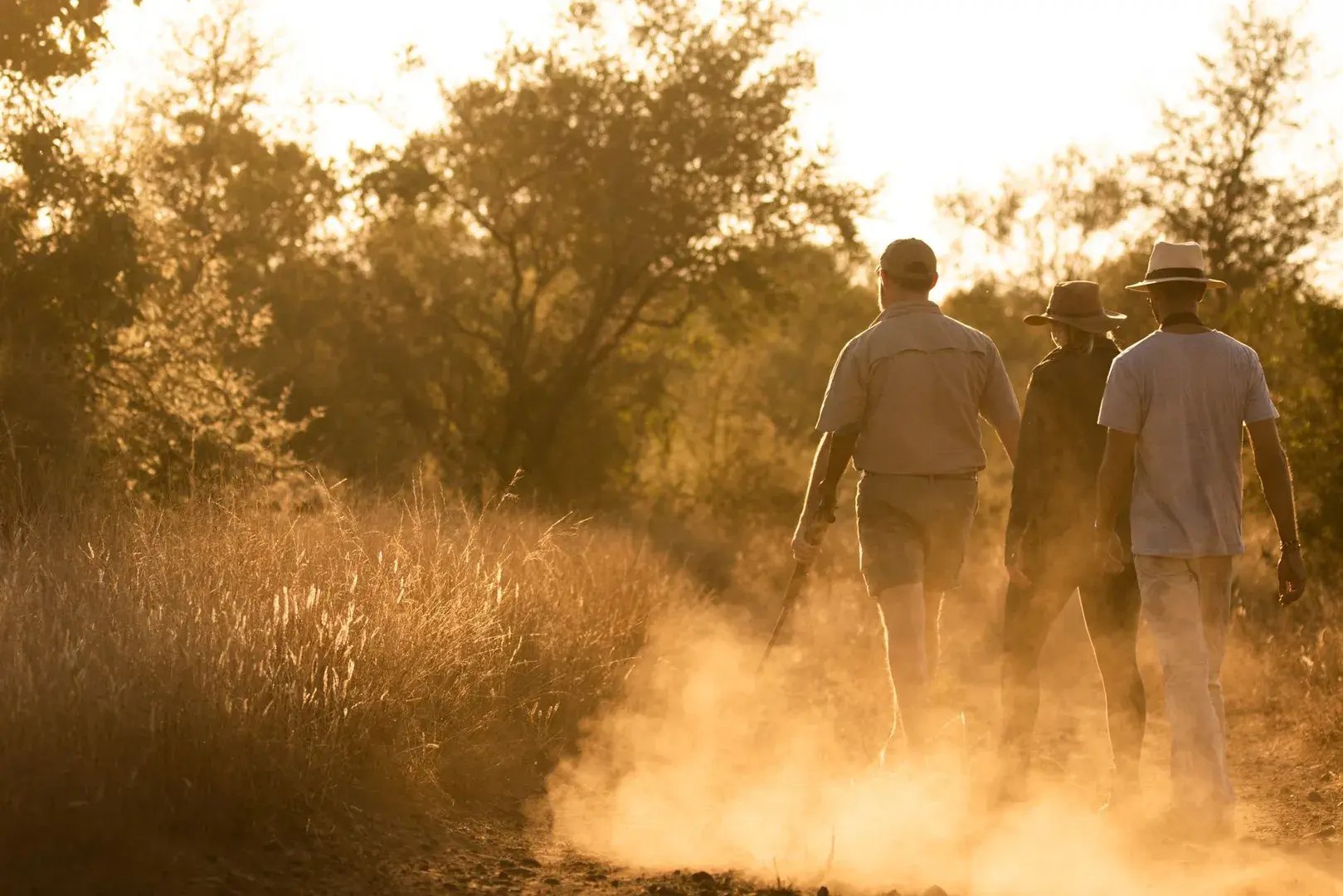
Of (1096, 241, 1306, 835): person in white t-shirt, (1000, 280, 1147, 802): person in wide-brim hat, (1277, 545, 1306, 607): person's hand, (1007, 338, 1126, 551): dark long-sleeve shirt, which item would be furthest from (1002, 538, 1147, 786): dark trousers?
(1277, 545, 1306, 607): person's hand

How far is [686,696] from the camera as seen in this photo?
1026cm

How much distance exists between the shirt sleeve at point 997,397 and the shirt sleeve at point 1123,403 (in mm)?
649

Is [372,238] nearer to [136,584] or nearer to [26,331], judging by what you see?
[26,331]

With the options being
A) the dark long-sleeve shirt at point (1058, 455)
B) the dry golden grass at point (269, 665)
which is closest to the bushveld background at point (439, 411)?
the dry golden grass at point (269, 665)

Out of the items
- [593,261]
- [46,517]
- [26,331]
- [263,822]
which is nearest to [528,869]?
[263,822]

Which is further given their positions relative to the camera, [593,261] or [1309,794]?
[593,261]

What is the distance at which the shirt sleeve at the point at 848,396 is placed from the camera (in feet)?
23.6

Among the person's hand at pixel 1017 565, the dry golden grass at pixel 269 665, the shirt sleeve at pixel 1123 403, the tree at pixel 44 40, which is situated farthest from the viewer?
the tree at pixel 44 40

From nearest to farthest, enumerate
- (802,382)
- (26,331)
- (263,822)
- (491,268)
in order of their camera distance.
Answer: (263,822) < (26,331) < (491,268) < (802,382)

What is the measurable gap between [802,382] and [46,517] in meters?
46.2

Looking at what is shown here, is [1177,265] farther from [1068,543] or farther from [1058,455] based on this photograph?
[1068,543]

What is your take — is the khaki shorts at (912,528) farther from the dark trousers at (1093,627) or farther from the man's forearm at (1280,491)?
the man's forearm at (1280,491)

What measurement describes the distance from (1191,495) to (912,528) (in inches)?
46.5

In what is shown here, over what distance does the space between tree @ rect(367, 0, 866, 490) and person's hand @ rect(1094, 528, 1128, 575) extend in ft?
69.1
